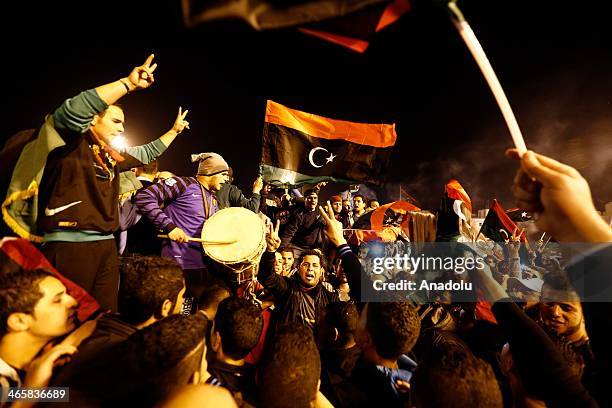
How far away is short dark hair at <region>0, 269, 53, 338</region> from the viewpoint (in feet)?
6.00

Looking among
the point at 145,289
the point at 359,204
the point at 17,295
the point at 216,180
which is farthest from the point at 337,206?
the point at 17,295

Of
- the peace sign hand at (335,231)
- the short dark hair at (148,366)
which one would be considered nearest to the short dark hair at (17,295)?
the short dark hair at (148,366)

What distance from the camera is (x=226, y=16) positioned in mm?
1327

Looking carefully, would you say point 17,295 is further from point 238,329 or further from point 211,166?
point 211,166

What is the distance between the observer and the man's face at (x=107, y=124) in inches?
116

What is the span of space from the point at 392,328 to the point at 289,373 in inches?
29.7

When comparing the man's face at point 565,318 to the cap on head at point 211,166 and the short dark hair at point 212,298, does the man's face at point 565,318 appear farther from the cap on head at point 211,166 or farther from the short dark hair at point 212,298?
the cap on head at point 211,166

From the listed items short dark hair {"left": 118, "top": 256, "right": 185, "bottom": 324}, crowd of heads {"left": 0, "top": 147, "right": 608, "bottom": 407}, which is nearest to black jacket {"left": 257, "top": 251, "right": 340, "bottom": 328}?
crowd of heads {"left": 0, "top": 147, "right": 608, "bottom": 407}

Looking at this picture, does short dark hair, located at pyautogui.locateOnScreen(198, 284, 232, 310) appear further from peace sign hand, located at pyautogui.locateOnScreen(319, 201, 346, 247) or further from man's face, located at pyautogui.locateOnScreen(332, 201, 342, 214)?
man's face, located at pyautogui.locateOnScreen(332, 201, 342, 214)

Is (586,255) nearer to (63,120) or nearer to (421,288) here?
(63,120)

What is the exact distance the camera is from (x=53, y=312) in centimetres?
192

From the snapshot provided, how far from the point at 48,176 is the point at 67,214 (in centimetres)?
33

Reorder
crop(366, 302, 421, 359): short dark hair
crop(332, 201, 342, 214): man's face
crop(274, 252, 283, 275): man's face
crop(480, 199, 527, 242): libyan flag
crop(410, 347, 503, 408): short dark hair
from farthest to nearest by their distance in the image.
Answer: crop(332, 201, 342, 214): man's face < crop(480, 199, 527, 242): libyan flag < crop(274, 252, 283, 275): man's face < crop(366, 302, 421, 359): short dark hair < crop(410, 347, 503, 408): short dark hair

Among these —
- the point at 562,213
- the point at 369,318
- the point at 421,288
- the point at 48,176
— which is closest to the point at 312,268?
the point at 369,318
